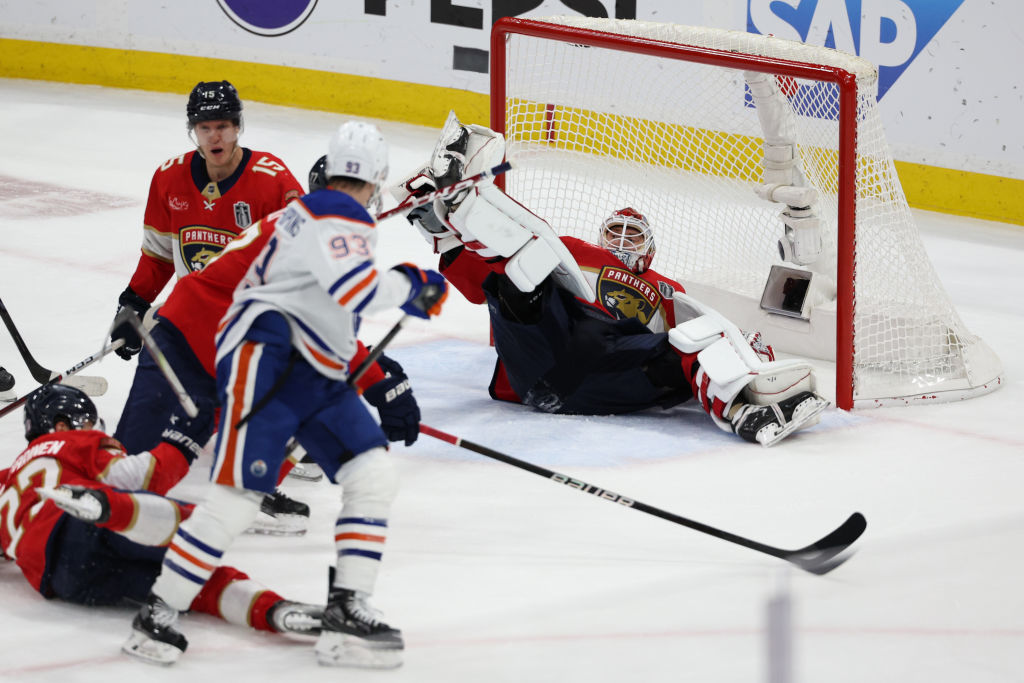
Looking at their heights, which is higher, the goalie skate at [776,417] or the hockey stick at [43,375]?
the hockey stick at [43,375]

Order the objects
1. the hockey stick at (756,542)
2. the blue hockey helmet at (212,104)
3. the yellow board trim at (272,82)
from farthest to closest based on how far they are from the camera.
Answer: the yellow board trim at (272,82) → the blue hockey helmet at (212,104) → the hockey stick at (756,542)

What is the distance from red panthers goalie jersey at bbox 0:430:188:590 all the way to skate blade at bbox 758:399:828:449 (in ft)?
5.45

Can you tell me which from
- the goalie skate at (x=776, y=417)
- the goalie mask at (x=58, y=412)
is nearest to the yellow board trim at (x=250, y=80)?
the goalie skate at (x=776, y=417)

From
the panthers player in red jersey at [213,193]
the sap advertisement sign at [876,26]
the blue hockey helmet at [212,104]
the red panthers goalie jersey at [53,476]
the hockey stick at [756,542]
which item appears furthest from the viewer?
the sap advertisement sign at [876,26]

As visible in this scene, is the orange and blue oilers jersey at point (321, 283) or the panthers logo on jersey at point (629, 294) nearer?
the orange and blue oilers jersey at point (321, 283)

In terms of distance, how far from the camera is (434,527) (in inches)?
133

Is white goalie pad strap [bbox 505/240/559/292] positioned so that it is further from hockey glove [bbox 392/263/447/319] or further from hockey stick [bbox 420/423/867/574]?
hockey glove [bbox 392/263/447/319]

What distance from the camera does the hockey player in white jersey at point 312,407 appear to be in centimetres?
254

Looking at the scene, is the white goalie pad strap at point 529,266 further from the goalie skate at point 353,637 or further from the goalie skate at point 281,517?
the goalie skate at point 353,637

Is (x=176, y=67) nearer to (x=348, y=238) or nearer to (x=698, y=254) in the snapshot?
(x=698, y=254)

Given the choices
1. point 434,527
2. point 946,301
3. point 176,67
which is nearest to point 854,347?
point 946,301

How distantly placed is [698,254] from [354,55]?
143 inches

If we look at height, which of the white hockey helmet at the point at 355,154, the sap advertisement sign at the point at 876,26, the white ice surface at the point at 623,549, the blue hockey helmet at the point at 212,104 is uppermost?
the sap advertisement sign at the point at 876,26

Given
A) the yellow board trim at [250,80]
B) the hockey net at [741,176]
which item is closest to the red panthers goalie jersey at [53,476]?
the hockey net at [741,176]
